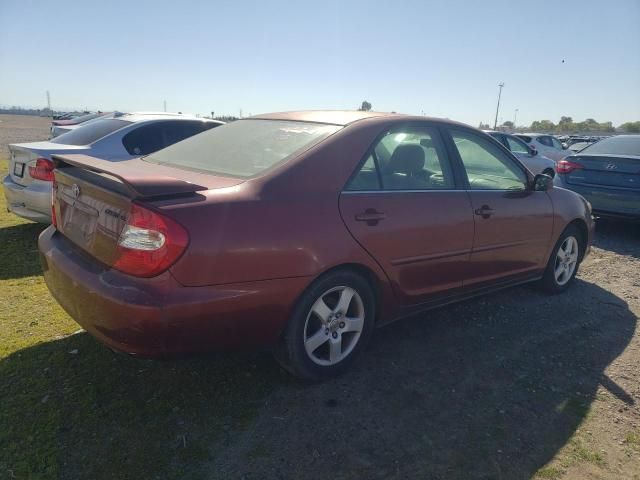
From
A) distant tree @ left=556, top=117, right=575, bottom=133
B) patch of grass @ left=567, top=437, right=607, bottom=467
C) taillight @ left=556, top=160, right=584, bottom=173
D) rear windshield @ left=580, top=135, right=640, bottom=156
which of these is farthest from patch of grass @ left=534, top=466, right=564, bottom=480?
distant tree @ left=556, top=117, right=575, bottom=133

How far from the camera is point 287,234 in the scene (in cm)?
251

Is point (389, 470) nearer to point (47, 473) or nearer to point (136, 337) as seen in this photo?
point (136, 337)

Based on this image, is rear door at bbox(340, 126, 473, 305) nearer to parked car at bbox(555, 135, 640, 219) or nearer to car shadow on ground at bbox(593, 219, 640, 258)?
car shadow on ground at bbox(593, 219, 640, 258)

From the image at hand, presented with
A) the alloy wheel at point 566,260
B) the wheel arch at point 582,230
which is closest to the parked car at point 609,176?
the wheel arch at point 582,230

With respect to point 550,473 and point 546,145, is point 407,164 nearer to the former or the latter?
point 550,473

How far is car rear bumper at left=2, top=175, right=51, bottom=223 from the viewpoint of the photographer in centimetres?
511

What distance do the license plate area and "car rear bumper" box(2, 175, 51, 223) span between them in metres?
0.11

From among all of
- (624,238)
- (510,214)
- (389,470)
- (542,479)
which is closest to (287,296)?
(389,470)

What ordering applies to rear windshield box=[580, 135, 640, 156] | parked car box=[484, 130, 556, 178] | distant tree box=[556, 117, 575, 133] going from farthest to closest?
distant tree box=[556, 117, 575, 133] → parked car box=[484, 130, 556, 178] → rear windshield box=[580, 135, 640, 156]

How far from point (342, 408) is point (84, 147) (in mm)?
4554

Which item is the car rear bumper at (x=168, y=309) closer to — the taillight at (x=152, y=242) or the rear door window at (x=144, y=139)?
the taillight at (x=152, y=242)

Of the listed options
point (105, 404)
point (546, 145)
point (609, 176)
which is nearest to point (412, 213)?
point (105, 404)

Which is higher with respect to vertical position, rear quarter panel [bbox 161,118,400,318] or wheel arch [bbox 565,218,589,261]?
rear quarter panel [bbox 161,118,400,318]

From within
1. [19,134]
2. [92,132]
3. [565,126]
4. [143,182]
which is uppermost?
[565,126]
